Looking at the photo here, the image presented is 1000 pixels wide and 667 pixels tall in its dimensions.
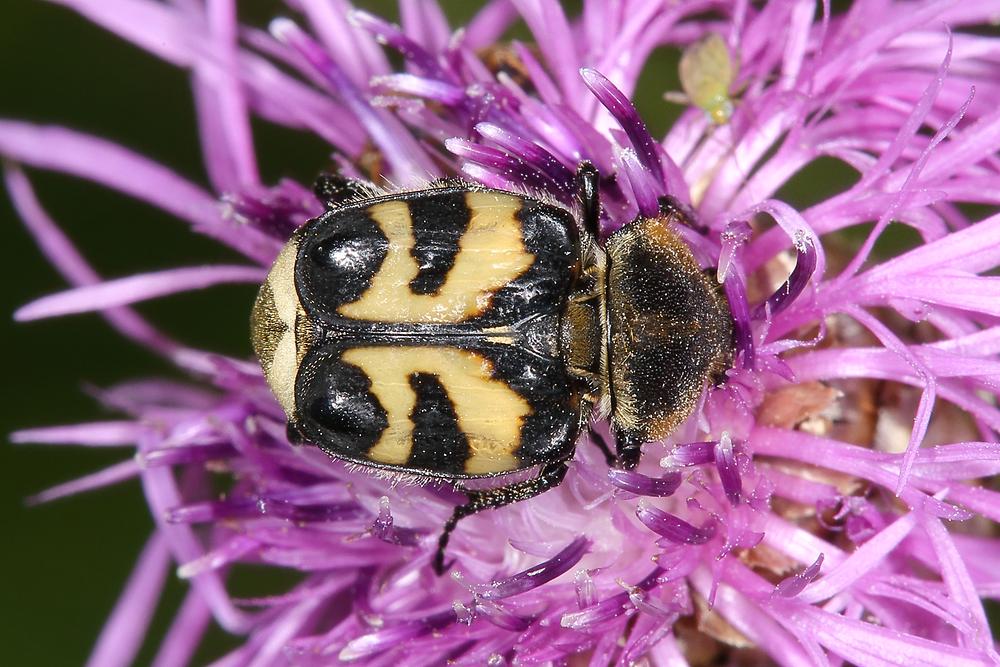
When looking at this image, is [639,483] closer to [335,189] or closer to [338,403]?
[338,403]

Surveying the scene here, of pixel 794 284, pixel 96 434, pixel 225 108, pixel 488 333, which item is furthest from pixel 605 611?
pixel 225 108

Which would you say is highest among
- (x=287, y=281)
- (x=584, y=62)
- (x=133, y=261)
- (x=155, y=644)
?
(x=584, y=62)

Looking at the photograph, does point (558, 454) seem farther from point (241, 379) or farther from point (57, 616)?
point (57, 616)

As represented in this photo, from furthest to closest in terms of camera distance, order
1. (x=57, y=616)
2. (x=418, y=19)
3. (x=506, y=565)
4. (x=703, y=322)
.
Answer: (x=57, y=616) < (x=418, y=19) < (x=506, y=565) < (x=703, y=322)

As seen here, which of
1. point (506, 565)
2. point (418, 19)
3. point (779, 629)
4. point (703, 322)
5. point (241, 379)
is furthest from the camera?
point (418, 19)

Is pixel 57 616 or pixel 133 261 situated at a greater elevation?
pixel 133 261

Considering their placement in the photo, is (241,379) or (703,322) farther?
(241,379)

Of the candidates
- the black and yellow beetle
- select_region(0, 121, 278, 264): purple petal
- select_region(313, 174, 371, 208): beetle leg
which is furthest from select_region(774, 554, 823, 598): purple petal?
select_region(0, 121, 278, 264): purple petal

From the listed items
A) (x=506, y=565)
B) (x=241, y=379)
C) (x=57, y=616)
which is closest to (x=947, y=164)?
(x=506, y=565)
